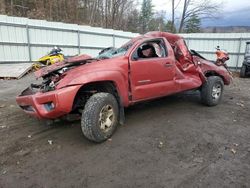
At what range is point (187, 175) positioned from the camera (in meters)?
3.19

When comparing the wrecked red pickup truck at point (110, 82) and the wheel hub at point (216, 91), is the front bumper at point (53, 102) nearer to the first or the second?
the wrecked red pickup truck at point (110, 82)

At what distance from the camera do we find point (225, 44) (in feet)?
54.4

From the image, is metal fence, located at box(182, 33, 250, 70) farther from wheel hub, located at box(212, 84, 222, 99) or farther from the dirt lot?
the dirt lot

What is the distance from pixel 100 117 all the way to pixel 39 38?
32.3 feet

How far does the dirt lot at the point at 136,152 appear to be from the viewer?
3.10 m

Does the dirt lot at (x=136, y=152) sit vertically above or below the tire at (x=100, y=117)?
below

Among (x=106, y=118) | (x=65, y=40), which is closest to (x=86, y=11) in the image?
(x=65, y=40)

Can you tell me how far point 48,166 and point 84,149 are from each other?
2.21 feet

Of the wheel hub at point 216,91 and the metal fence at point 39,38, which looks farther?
the metal fence at point 39,38

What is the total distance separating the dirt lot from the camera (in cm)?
310

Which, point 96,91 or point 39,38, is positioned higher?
point 39,38

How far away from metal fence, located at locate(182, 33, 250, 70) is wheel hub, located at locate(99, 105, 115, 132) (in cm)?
1447

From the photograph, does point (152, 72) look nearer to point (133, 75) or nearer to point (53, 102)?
point (133, 75)

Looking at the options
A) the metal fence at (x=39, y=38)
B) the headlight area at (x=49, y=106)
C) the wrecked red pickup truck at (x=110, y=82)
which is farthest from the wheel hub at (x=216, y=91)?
the metal fence at (x=39, y=38)
